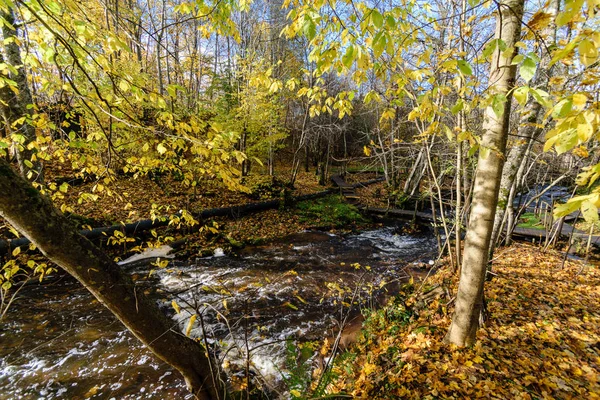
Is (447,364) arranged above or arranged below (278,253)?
above

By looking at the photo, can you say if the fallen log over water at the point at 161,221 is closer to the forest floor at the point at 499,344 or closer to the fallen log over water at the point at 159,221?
the fallen log over water at the point at 159,221

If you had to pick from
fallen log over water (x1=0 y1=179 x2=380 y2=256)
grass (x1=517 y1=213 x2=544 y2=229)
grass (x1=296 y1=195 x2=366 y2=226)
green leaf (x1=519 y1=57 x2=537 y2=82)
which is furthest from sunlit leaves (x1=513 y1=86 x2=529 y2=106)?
grass (x1=517 y1=213 x2=544 y2=229)


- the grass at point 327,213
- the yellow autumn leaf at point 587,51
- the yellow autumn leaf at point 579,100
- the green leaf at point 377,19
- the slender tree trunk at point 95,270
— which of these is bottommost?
the grass at point 327,213

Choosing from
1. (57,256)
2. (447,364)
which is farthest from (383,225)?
(57,256)

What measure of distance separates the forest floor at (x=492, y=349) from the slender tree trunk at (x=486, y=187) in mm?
422

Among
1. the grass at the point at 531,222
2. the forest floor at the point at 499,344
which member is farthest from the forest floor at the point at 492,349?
the grass at the point at 531,222

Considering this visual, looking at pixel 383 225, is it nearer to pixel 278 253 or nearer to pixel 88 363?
pixel 278 253

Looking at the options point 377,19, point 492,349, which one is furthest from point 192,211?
point 377,19

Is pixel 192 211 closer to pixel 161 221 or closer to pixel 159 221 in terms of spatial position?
pixel 159 221

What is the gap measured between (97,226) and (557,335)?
34.4 feet

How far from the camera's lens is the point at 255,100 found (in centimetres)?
1077

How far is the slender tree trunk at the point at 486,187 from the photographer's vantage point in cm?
220

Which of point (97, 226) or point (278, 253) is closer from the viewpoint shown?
point (97, 226)

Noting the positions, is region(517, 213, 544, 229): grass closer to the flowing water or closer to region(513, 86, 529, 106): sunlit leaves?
the flowing water
